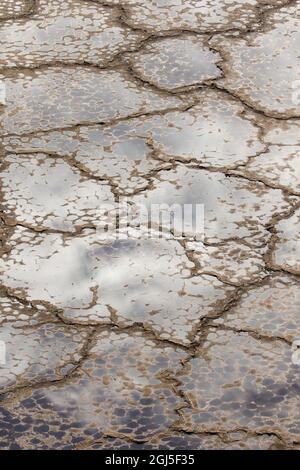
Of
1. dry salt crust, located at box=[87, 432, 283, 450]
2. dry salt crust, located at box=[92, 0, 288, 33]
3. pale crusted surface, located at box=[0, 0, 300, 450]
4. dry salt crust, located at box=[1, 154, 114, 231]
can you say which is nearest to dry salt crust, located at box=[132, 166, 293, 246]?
pale crusted surface, located at box=[0, 0, 300, 450]

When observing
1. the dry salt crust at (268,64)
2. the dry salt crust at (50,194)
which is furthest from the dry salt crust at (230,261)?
the dry salt crust at (268,64)

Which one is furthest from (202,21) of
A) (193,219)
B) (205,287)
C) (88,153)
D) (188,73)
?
(205,287)

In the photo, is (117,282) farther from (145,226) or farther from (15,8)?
(15,8)

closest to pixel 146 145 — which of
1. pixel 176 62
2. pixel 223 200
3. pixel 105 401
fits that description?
pixel 223 200

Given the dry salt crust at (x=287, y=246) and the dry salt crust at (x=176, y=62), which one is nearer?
the dry salt crust at (x=287, y=246)

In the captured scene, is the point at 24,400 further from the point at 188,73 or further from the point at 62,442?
the point at 188,73

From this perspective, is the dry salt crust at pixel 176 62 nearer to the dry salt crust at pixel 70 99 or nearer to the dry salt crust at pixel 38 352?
the dry salt crust at pixel 70 99

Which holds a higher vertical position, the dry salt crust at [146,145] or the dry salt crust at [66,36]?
the dry salt crust at [66,36]

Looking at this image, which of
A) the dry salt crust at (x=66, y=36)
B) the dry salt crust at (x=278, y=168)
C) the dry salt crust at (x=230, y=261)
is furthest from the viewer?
the dry salt crust at (x=66, y=36)
